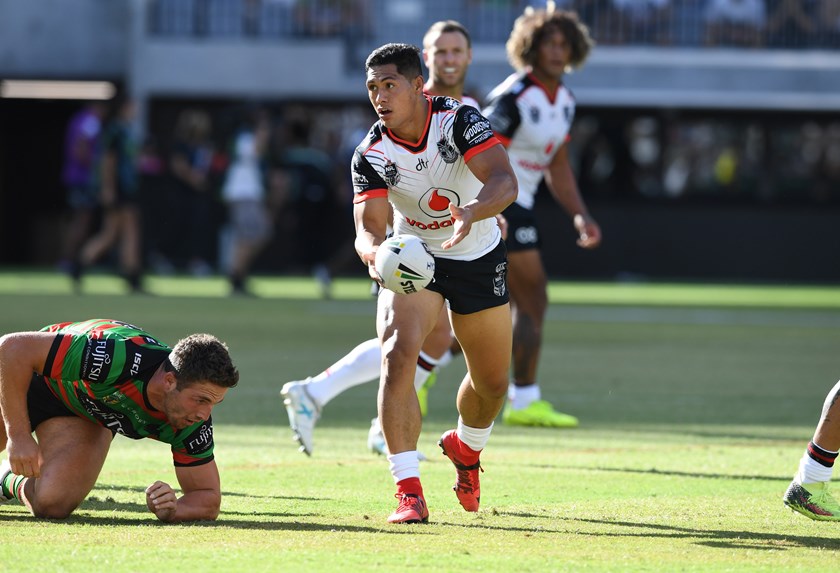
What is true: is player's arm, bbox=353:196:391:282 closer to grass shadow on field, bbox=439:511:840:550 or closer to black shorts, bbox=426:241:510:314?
black shorts, bbox=426:241:510:314

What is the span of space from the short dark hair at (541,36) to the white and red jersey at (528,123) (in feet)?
0.46

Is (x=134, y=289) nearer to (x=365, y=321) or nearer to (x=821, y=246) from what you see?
(x=365, y=321)

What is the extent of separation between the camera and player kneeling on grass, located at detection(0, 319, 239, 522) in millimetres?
6090

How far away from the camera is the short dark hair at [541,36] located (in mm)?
10219

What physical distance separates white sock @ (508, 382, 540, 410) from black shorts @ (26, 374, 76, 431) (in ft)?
13.0

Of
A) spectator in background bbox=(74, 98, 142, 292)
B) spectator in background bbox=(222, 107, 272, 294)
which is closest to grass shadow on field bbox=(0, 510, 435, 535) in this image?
spectator in background bbox=(74, 98, 142, 292)

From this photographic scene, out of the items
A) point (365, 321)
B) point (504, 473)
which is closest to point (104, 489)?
point (504, 473)

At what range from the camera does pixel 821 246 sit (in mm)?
28703

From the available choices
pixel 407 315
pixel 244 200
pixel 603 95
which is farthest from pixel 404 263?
pixel 603 95

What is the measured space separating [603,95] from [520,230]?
2084 cm

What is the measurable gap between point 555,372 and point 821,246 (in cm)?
1681

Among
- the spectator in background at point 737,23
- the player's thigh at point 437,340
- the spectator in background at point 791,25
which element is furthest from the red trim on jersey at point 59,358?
the spectator in background at point 791,25

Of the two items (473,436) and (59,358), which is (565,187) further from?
(59,358)

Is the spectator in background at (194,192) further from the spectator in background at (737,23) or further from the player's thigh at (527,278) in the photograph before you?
the player's thigh at (527,278)
